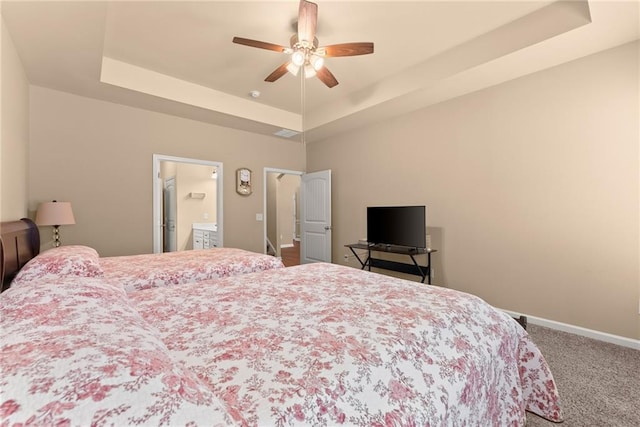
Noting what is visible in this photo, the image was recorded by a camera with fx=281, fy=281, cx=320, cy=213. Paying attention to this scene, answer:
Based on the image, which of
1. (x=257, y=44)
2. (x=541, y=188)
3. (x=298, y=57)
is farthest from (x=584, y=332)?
(x=257, y=44)

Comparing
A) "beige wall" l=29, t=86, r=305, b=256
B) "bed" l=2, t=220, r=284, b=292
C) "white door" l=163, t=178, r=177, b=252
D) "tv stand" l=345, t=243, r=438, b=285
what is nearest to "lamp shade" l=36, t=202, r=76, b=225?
"beige wall" l=29, t=86, r=305, b=256

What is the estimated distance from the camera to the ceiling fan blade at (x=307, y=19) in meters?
2.03

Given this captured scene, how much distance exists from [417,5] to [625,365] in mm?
3283

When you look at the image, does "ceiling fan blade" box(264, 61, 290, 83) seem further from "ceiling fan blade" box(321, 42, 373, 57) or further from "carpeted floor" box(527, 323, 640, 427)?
"carpeted floor" box(527, 323, 640, 427)

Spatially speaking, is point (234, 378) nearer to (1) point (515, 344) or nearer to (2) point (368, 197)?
(1) point (515, 344)

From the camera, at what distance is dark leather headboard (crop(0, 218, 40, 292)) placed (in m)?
1.49

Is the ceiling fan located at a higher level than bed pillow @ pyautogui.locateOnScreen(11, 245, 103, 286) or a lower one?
higher

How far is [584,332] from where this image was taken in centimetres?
267

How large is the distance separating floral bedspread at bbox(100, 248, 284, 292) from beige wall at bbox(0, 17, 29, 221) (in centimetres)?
80

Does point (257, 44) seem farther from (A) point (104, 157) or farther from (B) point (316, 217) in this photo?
Answer: (B) point (316, 217)

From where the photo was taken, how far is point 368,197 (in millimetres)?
4562

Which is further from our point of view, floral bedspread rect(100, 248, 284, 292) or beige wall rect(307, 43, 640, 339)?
beige wall rect(307, 43, 640, 339)

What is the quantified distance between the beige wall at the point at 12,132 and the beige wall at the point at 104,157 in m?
0.31

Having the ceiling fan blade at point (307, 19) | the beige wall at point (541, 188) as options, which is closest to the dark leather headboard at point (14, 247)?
the ceiling fan blade at point (307, 19)
